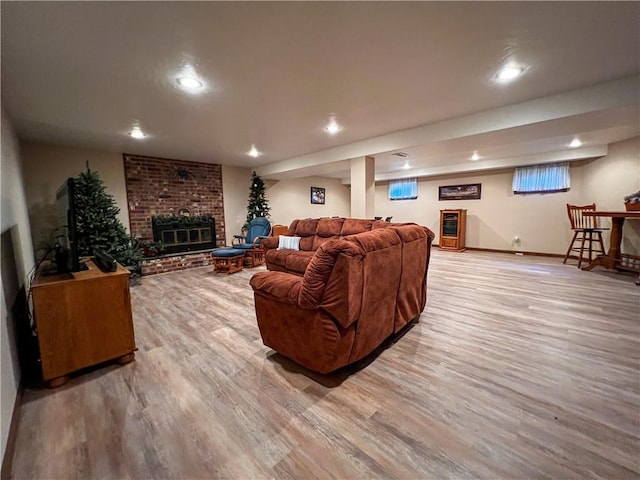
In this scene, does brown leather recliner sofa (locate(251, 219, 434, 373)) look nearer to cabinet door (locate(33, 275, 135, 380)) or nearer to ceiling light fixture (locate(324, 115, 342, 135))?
cabinet door (locate(33, 275, 135, 380))

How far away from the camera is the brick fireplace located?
16.1ft

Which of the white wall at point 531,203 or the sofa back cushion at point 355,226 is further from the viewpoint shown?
the white wall at point 531,203

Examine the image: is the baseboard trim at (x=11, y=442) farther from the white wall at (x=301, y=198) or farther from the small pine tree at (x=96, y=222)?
the white wall at (x=301, y=198)

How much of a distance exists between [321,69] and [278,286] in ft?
5.86

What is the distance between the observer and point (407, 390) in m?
1.63

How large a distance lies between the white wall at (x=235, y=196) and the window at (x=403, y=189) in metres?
4.50

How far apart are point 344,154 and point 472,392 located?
3.94m

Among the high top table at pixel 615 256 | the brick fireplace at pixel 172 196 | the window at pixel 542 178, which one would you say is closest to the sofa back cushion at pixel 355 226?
the brick fireplace at pixel 172 196

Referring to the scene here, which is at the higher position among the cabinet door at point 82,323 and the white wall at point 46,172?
the white wall at point 46,172

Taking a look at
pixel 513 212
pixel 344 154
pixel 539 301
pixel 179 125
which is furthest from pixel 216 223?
pixel 513 212

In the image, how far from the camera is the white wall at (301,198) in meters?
7.38

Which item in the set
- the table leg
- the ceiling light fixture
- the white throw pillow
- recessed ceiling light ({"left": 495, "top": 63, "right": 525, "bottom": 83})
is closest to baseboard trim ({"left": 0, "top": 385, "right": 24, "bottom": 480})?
the white throw pillow

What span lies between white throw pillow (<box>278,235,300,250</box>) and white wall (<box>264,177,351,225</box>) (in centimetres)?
311

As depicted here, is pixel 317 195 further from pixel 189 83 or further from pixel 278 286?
pixel 278 286
